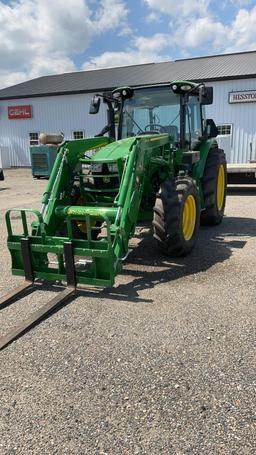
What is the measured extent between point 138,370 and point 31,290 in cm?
202

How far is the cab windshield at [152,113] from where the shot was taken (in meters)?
6.40

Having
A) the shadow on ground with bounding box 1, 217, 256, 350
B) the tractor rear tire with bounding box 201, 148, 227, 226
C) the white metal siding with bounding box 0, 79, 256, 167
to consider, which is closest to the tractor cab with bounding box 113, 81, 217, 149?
the tractor rear tire with bounding box 201, 148, 227, 226

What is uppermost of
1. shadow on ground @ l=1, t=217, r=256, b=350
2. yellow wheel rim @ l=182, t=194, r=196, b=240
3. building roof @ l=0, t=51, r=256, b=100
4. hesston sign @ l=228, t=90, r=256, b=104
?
building roof @ l=0, t=51, r=256, b=100

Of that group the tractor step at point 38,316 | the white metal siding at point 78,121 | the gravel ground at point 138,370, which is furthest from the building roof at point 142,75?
the tractor step at point 38,316

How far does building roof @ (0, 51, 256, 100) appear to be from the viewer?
20.0 metres

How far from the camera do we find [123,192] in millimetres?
4590

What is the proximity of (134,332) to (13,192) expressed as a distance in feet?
39.9

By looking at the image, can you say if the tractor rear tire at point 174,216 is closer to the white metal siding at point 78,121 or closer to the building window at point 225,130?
the white metal siding at point 78,121

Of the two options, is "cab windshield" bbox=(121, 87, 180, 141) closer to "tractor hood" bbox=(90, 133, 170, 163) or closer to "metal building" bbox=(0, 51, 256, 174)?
"tractor hood" bbox=(90, 133, 170, 163)

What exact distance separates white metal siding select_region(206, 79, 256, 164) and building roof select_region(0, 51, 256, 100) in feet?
1.50

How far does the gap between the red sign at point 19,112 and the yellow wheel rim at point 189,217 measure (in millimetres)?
21376

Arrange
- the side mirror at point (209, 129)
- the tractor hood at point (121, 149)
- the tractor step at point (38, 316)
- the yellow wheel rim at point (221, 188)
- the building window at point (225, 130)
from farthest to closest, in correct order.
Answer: the building window at point (225, 130) → the yellow wheel rim at point (221, 188) → the side mirror at point (209, 129) → the tractor hood at point (121, 149) → the tractor step at point (38, 316)

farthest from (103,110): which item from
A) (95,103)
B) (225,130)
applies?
(95,103)

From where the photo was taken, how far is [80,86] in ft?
77.0
